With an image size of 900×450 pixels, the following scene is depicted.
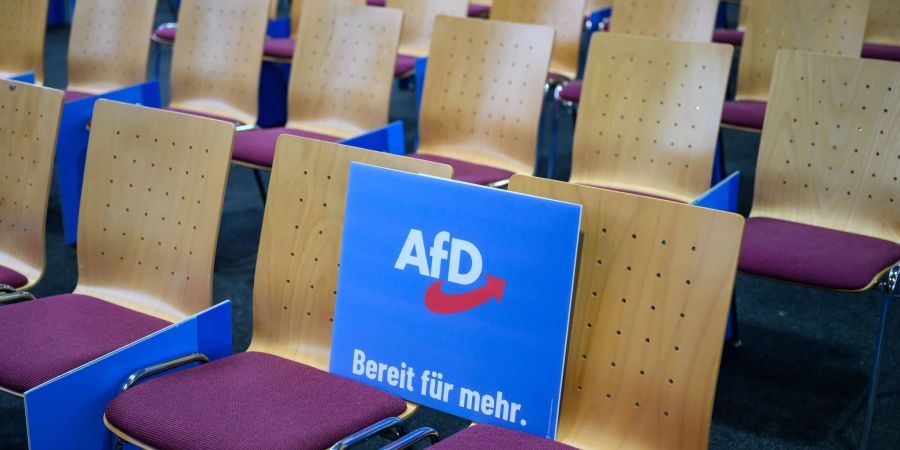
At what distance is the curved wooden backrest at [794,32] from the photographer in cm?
420

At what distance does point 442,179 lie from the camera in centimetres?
213

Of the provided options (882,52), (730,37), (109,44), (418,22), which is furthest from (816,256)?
(109,44)

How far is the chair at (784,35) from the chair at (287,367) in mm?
2249

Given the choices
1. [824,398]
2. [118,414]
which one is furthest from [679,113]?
[118,414]

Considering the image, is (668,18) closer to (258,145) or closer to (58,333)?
(258,145)

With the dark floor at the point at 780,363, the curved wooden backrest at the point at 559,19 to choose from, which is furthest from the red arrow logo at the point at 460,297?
the curved wooden backrest at the point at 559,19

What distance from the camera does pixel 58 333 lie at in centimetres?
251

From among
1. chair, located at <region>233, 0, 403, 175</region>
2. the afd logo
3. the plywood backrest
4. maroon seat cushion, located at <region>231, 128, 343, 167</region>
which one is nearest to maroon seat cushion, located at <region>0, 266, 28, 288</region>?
maroon seat cushion, located at <region>231, 128, 343, 167</region>

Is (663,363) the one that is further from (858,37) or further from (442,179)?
(858,37)

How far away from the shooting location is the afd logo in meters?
2.10

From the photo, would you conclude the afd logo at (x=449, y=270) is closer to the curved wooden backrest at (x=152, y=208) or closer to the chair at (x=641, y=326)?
the chair at (x=641, y=326)

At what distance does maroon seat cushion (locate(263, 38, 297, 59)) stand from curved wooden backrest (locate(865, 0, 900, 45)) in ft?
9.88

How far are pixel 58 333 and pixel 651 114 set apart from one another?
2040 millimetres

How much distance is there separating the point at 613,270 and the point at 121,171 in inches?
56.4
